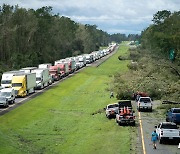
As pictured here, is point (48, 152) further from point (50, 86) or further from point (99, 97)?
point (50, 86)

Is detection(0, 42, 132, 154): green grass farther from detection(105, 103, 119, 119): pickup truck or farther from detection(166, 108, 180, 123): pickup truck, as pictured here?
detection(166, 108, 180, 123): pickup truck

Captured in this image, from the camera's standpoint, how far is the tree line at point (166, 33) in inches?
3799

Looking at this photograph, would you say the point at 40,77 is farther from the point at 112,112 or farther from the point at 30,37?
the point at 30,37

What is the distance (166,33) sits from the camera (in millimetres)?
108750

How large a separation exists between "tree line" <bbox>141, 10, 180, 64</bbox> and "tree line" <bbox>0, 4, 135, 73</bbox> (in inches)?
1128

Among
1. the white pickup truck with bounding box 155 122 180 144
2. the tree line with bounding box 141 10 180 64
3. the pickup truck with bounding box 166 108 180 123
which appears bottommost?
the pickup truck with bounding box 166 108 180 123

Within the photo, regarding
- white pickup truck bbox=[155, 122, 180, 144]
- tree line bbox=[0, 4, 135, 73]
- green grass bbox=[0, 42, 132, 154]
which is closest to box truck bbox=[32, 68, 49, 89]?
green grass bbox=[0, 42, 132, 154]

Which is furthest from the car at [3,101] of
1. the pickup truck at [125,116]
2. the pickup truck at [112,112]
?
the pickup truck at [125,116]

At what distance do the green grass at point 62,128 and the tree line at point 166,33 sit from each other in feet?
113

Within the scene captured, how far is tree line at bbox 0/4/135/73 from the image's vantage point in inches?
4013

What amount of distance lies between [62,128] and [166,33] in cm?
7370

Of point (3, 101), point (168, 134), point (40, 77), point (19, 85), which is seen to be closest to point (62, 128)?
point (168, 134)

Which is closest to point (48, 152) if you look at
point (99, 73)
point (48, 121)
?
point (48, 121)

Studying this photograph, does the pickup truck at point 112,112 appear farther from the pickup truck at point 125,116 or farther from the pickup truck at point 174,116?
the pickup truck at point 174,116
